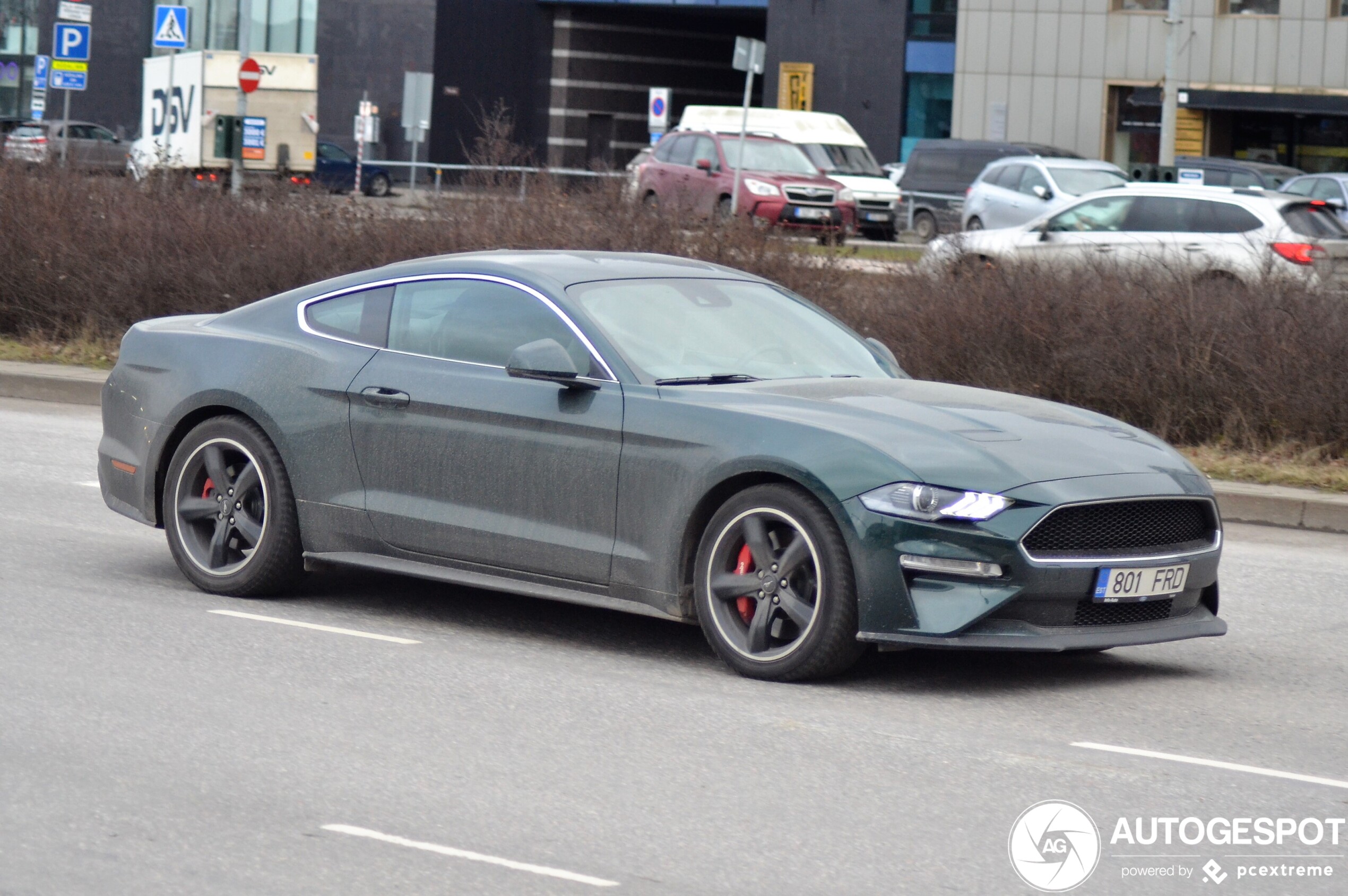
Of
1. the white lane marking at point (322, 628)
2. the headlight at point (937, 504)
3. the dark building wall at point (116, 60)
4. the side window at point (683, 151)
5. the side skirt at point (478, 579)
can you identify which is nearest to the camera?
the headlight at point (937, 504)

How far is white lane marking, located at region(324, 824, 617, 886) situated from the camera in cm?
465

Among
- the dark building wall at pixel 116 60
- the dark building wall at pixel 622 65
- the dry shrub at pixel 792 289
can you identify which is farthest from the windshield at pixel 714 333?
the dark building wall at pixel 116 60

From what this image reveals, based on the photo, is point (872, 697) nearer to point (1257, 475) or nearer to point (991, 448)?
point (991, 448)

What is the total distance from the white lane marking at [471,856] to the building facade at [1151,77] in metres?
46.2

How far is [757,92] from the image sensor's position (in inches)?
2653

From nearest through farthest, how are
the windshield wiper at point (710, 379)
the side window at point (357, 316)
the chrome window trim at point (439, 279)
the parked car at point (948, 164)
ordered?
the windshield wiper at point (710, 379) < the chrome window trim at point (439, 279) < the side window at point (357, 316) < the parked car at point (948, 164)

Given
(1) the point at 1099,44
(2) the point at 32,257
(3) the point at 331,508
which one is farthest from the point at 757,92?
(3) the point at 331,508

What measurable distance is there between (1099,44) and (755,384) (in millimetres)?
48240

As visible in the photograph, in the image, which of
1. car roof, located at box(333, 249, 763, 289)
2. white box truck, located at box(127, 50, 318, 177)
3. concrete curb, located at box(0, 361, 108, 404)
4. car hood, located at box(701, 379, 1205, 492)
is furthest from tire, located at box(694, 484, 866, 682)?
white box truck, located at box(127, 50, 318, 177)

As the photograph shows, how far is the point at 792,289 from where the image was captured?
15555 mm

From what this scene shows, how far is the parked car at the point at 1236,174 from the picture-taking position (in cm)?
3425

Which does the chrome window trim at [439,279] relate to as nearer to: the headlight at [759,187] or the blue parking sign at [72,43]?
the blue parking sign at [72,43]

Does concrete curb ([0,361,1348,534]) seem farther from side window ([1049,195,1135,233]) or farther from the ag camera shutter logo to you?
side window ([1049,195,1135,233])

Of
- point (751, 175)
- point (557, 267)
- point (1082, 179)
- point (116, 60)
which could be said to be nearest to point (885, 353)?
point (557, 267)
